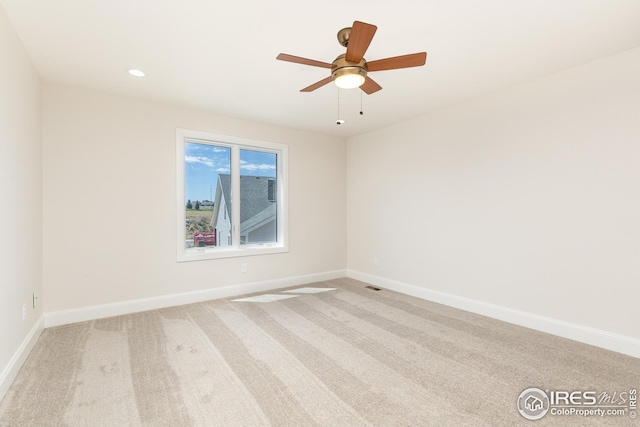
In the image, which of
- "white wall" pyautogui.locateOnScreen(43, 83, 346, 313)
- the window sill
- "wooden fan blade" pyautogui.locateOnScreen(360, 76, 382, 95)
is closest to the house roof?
the window sill

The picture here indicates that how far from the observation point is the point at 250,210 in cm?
466

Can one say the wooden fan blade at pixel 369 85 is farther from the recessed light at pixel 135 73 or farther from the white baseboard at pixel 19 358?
the white baseboard at pixel 19 358

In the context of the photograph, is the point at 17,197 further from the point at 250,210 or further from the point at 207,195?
the point at 250,210

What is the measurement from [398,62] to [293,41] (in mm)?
924

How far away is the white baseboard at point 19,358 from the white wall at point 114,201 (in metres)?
0.40

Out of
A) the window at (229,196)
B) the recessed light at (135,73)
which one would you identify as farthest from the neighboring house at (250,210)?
the recessed light at (135,73)

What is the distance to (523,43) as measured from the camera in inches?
95.1

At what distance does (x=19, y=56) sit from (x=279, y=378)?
328 centimetres

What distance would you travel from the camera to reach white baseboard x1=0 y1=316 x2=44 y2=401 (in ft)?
6.54

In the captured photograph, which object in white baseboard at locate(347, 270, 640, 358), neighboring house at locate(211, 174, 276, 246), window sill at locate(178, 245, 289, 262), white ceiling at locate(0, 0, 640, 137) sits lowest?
white baseboard at locate(347, 270, 640, 358)

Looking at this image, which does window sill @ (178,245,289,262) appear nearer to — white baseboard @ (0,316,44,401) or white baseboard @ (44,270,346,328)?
white baseboard @ (44,270,346,328)

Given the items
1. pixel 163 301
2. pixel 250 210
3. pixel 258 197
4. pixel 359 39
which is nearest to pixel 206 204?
pixel 250 210

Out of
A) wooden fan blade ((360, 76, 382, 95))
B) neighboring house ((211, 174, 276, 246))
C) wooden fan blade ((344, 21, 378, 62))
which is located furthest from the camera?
neighboring house ((211, 174, 276, 246))

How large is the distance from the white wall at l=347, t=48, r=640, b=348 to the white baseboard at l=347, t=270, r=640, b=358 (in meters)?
0.05
